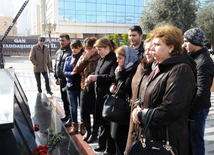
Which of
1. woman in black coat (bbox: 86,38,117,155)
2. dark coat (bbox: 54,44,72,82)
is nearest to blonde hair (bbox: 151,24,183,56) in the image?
woman in black coat (bbox: 86,38,117,155)

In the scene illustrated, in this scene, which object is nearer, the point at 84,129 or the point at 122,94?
the point at 122,94

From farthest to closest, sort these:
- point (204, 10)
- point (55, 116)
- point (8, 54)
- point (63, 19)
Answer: point (63, 19) → point (8, 54) → point (204, 10) → point (55, 116)

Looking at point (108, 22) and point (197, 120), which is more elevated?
point (108, 22)

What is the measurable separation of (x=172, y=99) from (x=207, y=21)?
25379 mm

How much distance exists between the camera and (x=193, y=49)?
8.07ft

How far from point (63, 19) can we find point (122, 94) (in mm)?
39342

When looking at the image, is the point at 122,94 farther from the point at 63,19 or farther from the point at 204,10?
the point at 63,19

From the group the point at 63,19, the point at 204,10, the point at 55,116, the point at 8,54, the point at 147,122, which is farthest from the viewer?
the point at 63,19

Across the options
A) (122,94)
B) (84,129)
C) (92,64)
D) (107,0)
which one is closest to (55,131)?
(84,129)

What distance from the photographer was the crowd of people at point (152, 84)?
154cm

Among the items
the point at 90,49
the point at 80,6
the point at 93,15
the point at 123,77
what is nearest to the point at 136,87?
the point at 123,77

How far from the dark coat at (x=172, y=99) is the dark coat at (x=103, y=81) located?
57.0 inches

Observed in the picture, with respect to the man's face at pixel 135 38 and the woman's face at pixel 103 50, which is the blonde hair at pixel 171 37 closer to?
the woman's face at pixel 103 50

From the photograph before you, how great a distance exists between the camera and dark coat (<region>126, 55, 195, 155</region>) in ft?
4.92
